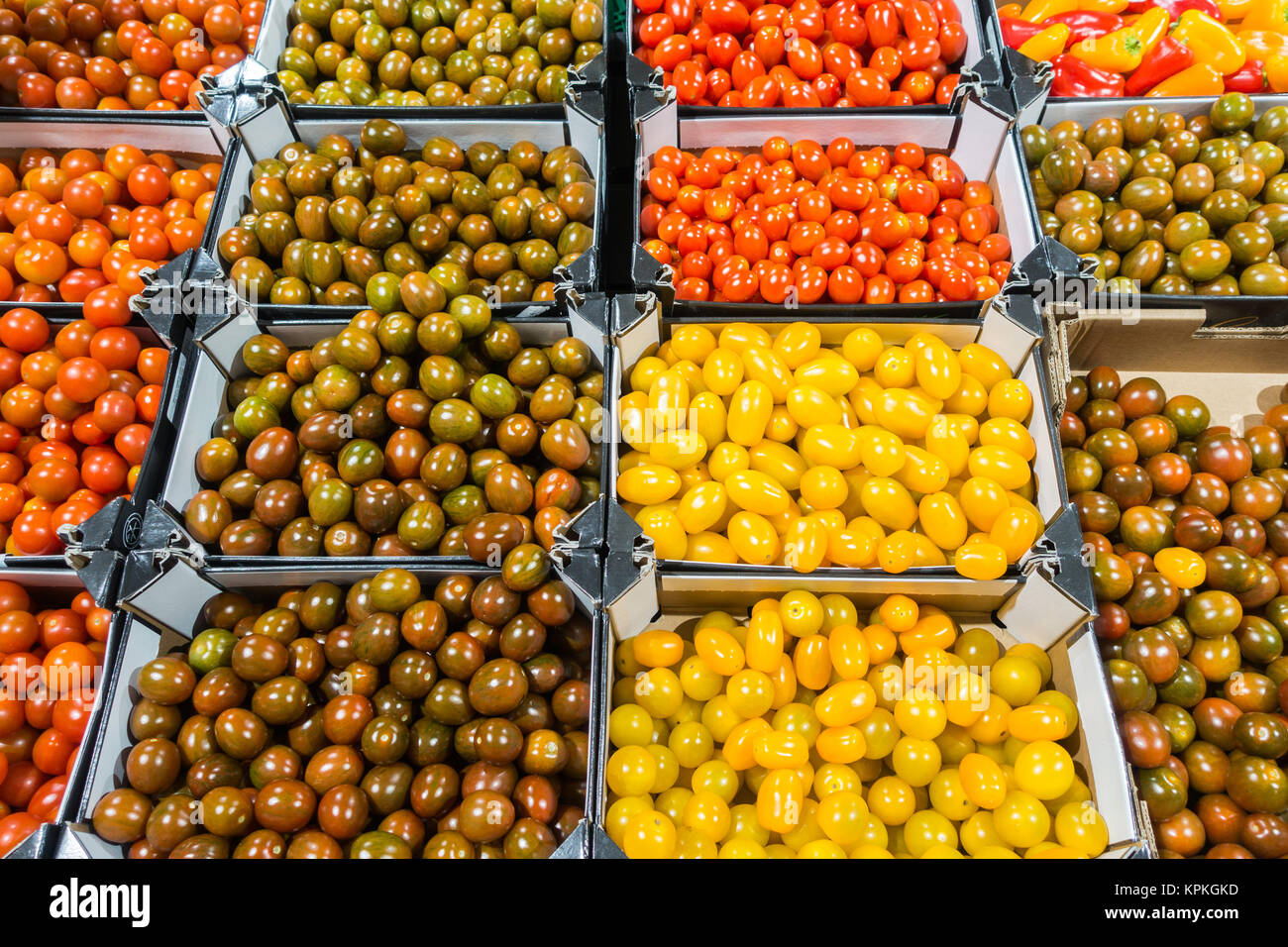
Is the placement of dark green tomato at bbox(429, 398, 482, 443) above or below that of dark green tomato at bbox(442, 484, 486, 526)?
above

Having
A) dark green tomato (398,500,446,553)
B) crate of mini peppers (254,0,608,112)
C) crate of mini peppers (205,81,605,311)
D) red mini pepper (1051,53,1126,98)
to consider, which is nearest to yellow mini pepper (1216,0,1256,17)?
red mini pepper (1051,53,1126,98)

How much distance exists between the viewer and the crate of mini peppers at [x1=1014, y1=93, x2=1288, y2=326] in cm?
266

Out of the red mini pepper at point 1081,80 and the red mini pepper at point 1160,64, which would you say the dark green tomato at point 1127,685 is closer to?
the red mini pepper at point 1081,80

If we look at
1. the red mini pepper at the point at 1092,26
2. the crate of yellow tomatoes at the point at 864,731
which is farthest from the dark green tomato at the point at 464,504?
the red mini pepper at the point at 1092,26

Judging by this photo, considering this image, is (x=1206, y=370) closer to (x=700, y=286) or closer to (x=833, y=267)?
(x=833, y=267)

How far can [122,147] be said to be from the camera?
2955mm

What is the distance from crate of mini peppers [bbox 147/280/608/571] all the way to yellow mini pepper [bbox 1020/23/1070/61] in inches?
94.5

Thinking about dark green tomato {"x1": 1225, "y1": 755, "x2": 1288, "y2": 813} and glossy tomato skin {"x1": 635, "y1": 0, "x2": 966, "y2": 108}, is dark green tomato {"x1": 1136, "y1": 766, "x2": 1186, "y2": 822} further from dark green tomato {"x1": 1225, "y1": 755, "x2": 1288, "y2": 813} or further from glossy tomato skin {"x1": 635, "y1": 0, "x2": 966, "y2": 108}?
glossy tomato skin {"x1": 635, "y1": 0, "x2": 966, "y2": 108}

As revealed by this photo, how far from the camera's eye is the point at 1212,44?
325cm

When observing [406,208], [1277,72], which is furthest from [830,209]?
[1277,72]

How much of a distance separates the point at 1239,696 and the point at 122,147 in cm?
403

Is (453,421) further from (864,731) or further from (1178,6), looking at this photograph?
(1178,6)

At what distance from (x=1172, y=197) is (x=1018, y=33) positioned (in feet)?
3.70
